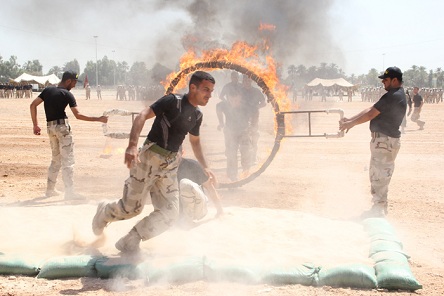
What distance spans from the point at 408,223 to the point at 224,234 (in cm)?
301

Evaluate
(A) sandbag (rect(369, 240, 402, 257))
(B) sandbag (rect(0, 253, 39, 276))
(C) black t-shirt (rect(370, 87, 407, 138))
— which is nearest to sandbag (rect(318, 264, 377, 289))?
(A) sandbag (rect(369, 240, 402, 257))

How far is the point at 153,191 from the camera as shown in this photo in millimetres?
5289

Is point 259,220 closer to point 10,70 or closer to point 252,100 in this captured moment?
point 252,100

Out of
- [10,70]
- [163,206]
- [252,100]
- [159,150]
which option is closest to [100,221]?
[163,206]

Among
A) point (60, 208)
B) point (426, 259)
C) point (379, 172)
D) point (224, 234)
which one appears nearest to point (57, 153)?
point (60, 208)

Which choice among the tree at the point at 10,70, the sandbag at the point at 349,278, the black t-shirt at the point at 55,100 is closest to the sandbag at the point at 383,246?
the sandbag at the point at 349,278

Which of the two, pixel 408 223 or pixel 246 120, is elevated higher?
pixel 246 120

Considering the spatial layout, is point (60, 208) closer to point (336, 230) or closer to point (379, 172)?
point (336, 230)

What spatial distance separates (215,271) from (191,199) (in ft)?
4.96

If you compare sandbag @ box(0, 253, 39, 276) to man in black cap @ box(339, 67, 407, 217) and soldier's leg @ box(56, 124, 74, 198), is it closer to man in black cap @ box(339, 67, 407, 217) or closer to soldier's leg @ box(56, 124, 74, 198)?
soldier's leg @ box(56, 124, 74, 198)

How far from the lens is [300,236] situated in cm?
610

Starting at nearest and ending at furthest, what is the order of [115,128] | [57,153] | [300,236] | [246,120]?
1. [300,236]
2. [57,153]
3. [246,120]
4. [115,128]

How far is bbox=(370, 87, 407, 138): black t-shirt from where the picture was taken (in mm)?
7242

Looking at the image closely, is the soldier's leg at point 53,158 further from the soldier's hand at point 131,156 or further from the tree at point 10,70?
the tree at point 10,70
